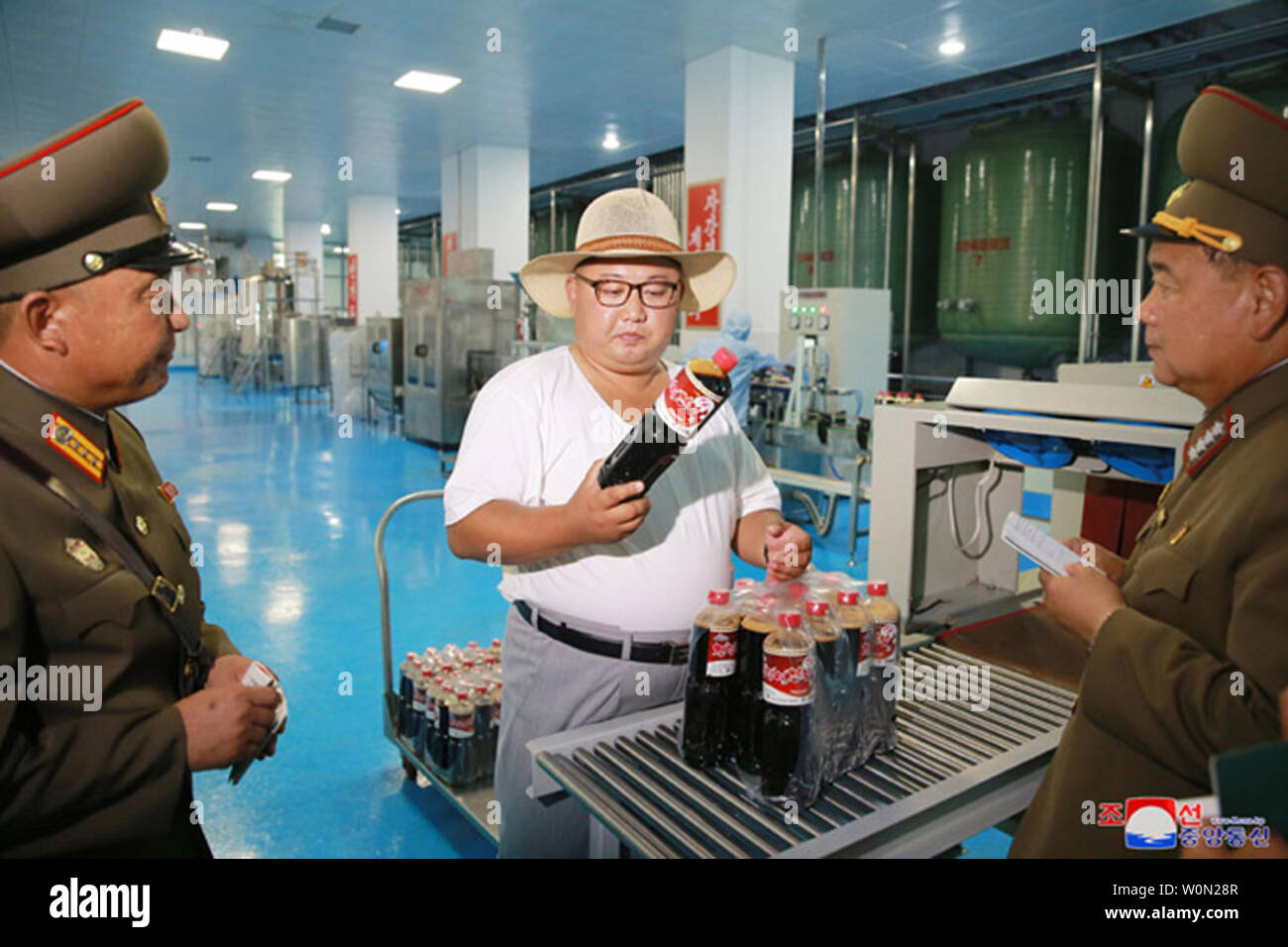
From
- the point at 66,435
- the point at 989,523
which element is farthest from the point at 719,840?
the point at 989,523

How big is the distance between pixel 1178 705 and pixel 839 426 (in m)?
5.34

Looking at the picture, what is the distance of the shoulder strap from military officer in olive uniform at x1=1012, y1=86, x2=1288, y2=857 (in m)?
1.37

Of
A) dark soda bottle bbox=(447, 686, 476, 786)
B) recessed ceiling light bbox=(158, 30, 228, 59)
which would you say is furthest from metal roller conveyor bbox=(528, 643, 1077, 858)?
recessed ceiling light bbox=(158, 30, 228, 59)

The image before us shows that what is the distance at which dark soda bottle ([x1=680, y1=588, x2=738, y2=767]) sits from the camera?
1.46 metres

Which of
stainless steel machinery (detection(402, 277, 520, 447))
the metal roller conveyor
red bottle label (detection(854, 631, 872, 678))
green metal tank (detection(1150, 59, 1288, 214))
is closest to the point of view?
the metal roller conveyor

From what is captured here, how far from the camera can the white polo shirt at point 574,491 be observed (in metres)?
1.73

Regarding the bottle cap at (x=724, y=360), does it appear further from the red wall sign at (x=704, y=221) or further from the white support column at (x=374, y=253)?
the white support column at (x=374, y=253)

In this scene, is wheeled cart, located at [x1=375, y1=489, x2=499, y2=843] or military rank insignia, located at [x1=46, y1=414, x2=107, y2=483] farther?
wheeled cart, located at [x1=375, y1=489, x2=499, y2=843]

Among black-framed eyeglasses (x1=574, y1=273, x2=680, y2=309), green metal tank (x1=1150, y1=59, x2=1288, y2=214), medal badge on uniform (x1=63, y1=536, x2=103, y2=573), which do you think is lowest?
medal badge on uniform (x1=63, y1=536, x2=103, y2=573)

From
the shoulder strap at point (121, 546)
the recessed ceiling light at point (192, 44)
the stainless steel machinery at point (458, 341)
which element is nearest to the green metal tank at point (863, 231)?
the stainless steel machinery at point (458, 341)

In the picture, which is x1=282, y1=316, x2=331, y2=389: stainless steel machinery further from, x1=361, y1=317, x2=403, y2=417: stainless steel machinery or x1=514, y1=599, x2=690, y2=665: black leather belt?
x1=514, y1=599, x2=690, y2=665: black leather belt

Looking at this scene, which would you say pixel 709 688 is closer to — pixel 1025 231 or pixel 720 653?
pixel 720 653

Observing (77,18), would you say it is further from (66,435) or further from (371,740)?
(66,435)

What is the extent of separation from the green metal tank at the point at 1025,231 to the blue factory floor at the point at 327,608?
2494 mm
